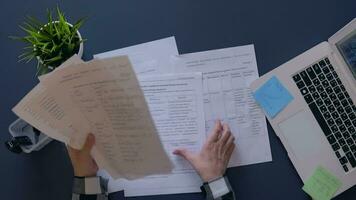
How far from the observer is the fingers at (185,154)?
100 centimetres

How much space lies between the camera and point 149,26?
3.34 ft

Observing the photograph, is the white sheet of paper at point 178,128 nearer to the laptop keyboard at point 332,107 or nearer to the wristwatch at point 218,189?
the wristwatch at point 218,189

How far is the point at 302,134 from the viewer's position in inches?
38.5

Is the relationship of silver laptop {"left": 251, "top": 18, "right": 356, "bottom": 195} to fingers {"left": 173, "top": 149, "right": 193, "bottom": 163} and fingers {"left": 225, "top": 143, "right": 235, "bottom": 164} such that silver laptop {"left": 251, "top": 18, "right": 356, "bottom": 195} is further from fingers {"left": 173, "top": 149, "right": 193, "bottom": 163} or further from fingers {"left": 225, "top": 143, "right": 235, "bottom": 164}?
fingers {"left": 173, "top": 149, "right": 193, "bottom": 163}

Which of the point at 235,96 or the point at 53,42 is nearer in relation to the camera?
the point at 53,42

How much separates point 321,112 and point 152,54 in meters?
0.43

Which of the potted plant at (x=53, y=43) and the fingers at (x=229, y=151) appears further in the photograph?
the fingers at (x=229, y=151)

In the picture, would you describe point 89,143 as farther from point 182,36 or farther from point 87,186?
point 182,36

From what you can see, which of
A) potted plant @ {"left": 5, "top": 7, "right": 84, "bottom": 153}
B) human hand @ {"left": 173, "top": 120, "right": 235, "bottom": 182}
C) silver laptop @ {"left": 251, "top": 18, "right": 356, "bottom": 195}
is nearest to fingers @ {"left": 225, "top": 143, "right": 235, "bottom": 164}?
human hand @ {"left": 173, "top": 120, "right": 235, "bottom": 182}

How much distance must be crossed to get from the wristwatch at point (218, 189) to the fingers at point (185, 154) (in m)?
0.07

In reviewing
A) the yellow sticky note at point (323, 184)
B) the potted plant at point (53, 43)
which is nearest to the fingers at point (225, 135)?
the yellow sticky note at point (323, 184)

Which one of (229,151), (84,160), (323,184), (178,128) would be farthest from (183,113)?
(323,184)

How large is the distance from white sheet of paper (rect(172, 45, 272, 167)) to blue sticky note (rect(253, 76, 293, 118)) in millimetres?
24

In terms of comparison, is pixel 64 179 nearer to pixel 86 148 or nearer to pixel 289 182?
pixel 86 148
